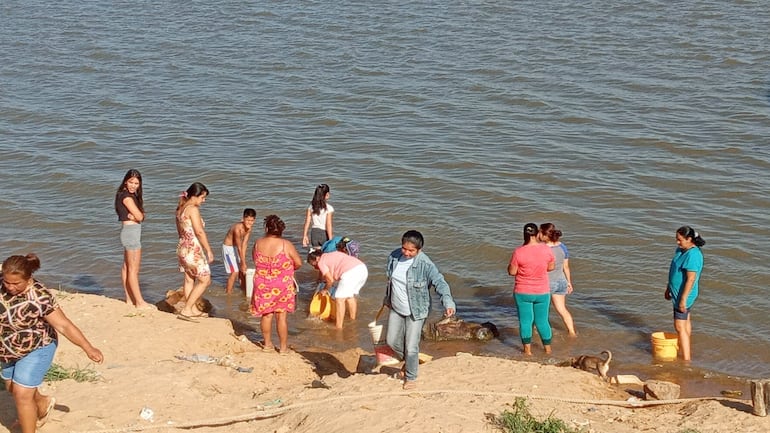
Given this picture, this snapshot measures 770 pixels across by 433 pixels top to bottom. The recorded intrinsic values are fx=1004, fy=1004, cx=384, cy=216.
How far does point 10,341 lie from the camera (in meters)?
6.85

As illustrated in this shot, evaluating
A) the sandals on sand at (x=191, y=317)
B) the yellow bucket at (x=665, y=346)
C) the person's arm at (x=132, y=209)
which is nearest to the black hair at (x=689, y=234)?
the yellow bucket at (x=665, y=346)

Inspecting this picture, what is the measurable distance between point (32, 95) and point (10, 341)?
54.6 ft

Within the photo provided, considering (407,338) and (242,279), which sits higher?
(407,338)

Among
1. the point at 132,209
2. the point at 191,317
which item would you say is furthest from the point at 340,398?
the point at 132,209

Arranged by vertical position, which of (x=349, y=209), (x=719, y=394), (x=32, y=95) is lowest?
(x=719, y=394)

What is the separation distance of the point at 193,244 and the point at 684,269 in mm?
5138

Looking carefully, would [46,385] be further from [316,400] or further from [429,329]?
[429,329]

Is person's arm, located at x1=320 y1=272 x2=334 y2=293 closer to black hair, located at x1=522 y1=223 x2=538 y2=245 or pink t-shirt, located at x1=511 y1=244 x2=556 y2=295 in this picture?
pink t-shirt, located at x1=511 y1=244 x2=556 y2=295

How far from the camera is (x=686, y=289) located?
32.7ft

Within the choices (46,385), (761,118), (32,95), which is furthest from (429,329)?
(32,95)

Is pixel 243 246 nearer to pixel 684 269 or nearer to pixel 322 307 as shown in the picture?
pixel 322 307

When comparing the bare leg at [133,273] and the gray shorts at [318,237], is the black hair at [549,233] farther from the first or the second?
the bare leg at [133,273]

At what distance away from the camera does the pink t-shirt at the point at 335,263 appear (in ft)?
37.6

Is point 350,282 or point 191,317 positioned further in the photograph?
point 350,282
